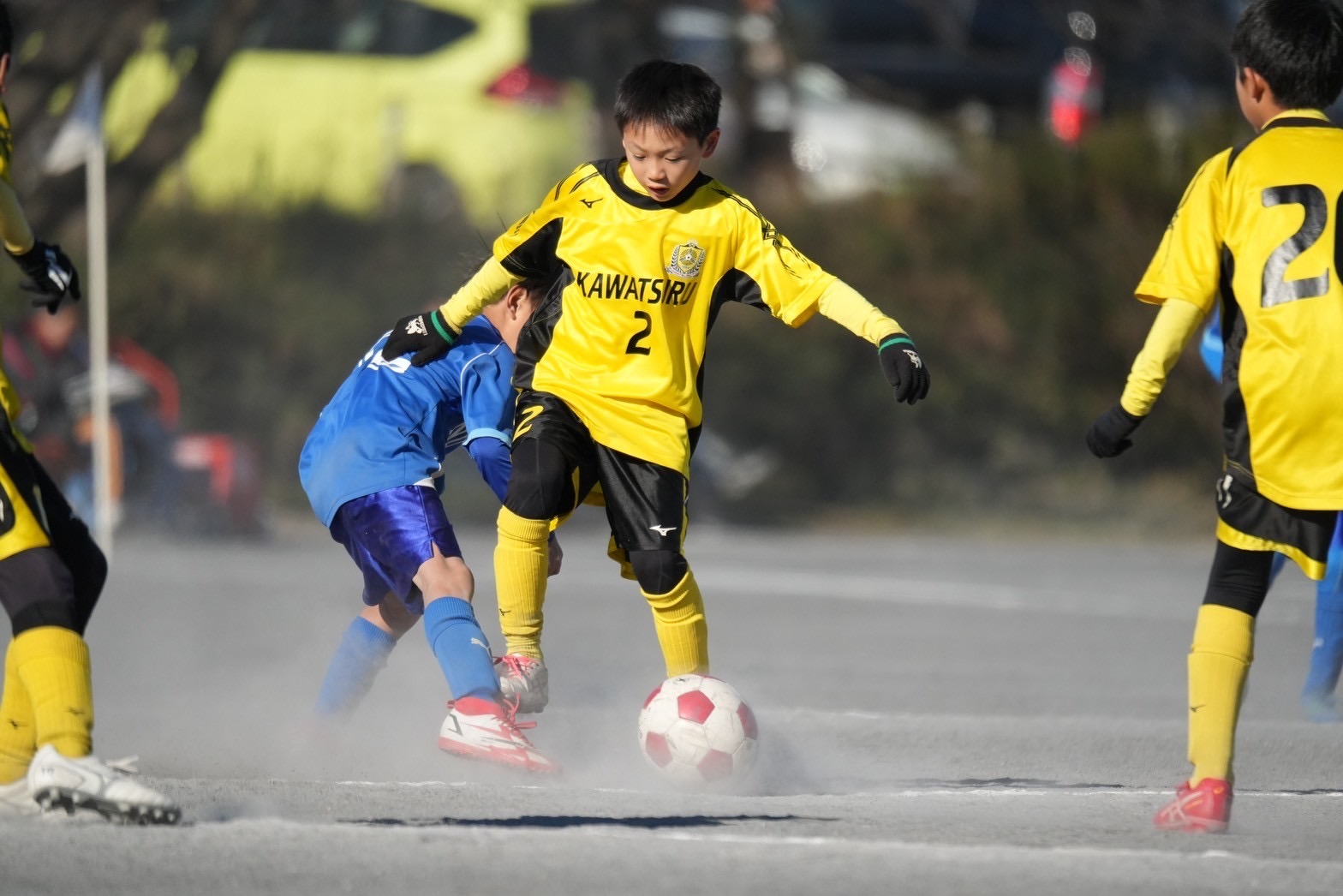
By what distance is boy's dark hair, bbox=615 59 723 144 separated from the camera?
577 cm

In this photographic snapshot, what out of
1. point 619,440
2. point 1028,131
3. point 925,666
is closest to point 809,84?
point 1028,131

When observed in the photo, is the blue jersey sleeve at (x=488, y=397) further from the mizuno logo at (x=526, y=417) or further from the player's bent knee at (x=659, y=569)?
the player's bent knee at (x=659, y=569)

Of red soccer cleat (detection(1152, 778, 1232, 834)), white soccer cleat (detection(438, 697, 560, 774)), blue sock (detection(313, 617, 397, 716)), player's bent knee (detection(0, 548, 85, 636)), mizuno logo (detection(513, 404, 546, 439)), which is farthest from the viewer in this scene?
blue sock (detection(313, 617, 397, 716))

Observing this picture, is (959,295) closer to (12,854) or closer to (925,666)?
(925,666)

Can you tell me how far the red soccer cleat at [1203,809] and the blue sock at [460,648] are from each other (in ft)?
6.36

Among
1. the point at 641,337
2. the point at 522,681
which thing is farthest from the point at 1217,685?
the point at 522,681

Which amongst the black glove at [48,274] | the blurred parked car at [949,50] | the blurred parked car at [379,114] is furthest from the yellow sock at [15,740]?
the blurred parked car at [949,50]

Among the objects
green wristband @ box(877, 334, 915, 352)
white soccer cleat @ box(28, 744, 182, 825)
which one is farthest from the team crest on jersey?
white soccer cleat @ box(28, 744, 182, 825)

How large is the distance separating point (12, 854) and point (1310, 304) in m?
3.35

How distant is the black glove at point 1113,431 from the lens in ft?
16.9

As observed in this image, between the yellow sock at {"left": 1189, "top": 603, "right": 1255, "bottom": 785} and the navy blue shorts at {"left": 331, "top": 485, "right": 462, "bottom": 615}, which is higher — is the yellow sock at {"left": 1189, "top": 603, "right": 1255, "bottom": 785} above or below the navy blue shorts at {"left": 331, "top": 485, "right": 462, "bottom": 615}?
below

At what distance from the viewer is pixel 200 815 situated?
4.95 meters

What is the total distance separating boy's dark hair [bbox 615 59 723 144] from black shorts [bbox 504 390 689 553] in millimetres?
888

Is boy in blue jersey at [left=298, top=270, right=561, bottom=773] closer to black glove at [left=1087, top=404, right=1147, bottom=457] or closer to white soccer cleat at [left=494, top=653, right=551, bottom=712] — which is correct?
white soccer cleat at [left=494, top=653, right=551, bottom=712]
